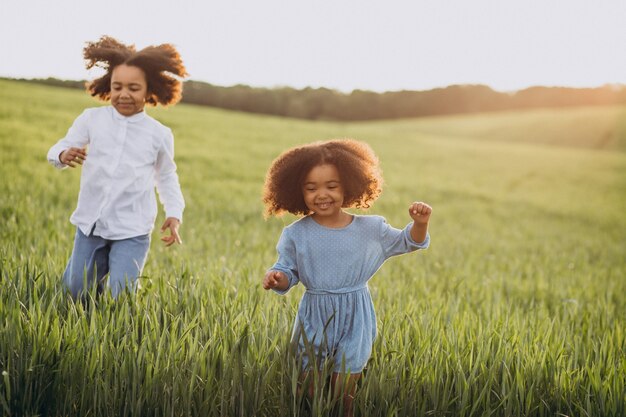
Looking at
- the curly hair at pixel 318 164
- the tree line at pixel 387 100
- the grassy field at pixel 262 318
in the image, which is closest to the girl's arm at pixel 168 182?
the grassy field at pixel 262 318

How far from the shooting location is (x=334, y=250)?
2715 millimetres

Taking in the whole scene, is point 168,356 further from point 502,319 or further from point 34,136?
point 34,136

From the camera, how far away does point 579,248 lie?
415 inches

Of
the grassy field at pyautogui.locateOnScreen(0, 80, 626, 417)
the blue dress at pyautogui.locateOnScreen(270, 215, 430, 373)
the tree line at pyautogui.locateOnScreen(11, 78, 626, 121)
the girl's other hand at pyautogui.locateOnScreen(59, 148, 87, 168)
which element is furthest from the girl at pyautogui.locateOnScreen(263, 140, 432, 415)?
the tree line at pyautogui.locateOnScreen(11, 78, 626, 121)

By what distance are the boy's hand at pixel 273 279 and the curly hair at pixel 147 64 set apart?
1.83 meters

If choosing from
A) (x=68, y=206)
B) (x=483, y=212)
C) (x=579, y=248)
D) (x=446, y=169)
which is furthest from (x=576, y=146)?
(x=68, y=206)

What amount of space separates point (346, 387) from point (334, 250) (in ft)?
1.84

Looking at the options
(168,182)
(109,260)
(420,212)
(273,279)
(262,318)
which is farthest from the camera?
(168,182)

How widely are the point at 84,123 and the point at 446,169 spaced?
2003 centimetres

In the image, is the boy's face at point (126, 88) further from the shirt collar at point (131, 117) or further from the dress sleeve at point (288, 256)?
the dress sleeve at point (288, 256)

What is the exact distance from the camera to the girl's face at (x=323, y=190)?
8.88 ft

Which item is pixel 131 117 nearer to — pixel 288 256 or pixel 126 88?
pixel 126 88

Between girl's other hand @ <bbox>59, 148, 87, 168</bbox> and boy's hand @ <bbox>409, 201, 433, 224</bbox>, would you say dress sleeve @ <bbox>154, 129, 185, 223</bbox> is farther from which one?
boy's hand @ <bbox>409, 201, 433, 224</bbox>

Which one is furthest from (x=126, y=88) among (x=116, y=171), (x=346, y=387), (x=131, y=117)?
(x=346, y=387)
